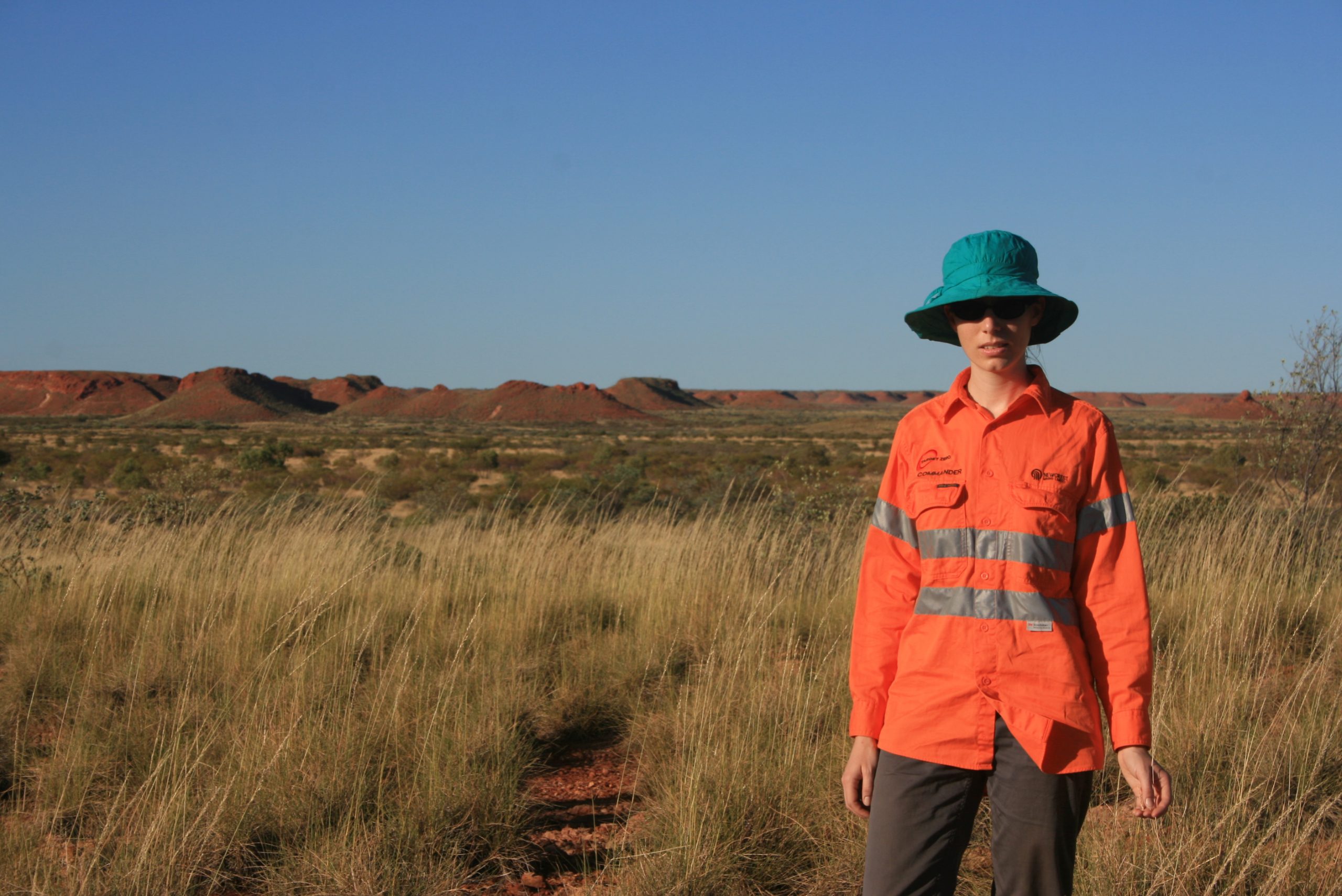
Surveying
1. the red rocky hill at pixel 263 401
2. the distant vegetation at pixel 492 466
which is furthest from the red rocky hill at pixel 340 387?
the distant vegetation at pixel 492 466

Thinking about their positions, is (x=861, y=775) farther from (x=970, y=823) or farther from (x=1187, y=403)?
(x=1187, y=403)

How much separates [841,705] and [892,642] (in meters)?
1.88

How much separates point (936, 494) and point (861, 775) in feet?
2.00

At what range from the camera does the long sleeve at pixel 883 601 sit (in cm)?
182

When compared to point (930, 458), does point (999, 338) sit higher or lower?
higher

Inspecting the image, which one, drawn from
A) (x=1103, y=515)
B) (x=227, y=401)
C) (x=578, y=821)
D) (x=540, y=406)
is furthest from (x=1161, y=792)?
(x=227, y=401)

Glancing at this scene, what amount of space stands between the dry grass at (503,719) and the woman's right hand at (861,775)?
3.03 feet

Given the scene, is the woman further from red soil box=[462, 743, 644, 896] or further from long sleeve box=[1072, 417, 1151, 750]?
red soil box=[462, 743, 644, 896]

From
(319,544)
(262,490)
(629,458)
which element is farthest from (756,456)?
(319,544)

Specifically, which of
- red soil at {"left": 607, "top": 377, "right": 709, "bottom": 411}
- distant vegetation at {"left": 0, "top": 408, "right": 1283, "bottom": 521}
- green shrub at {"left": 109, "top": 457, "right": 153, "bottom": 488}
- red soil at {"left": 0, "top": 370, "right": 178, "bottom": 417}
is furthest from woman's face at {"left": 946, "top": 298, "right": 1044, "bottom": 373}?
red soil at {"left": 607, "top": 377, "right": 709, "bottom": 411}

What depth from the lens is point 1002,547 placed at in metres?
1.69

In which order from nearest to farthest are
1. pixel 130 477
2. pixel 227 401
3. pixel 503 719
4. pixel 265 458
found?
pixel 503 719, pixel 130 477, pixel 265 458, pixel 227 401

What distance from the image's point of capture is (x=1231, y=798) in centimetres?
289

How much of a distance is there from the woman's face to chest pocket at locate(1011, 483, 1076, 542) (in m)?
0.27
